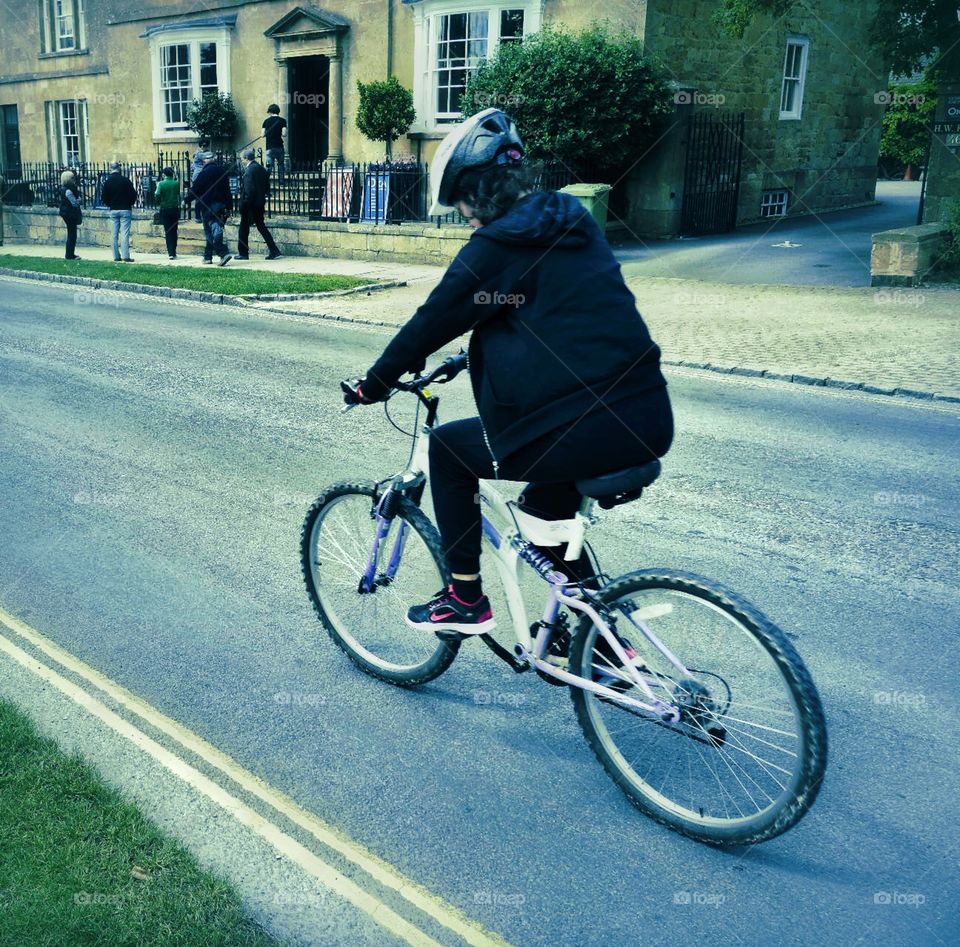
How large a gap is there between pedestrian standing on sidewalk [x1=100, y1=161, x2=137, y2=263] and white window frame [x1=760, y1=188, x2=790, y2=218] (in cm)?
1375

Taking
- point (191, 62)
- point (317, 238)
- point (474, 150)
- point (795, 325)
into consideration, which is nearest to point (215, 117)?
point (191, 62)

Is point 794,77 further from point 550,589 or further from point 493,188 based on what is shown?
point 550,589

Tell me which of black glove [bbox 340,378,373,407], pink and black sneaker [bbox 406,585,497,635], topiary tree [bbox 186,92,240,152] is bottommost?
pink and black sneaker [bbox 406,585,497,635]

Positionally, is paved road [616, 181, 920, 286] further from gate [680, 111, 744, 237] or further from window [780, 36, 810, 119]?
window [780, 36, 810, 119]

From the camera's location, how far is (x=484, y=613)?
12.4ft

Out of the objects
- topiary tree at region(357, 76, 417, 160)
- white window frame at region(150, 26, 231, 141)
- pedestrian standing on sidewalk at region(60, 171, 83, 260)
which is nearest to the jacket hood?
topiary tree at region(357, 76, 417, 160)

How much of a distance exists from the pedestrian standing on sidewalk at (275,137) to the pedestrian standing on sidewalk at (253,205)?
8.20 ft

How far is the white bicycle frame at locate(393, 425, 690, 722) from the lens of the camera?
3.23m

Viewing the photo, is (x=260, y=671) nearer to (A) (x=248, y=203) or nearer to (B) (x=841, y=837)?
(B) (x=841, y=837)

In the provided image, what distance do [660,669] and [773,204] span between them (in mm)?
22868

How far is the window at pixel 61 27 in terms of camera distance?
31.2 metres

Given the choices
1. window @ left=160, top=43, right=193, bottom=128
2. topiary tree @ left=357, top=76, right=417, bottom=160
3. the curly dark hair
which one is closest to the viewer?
the curly dark hair

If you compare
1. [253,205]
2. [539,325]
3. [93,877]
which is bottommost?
[93,877]

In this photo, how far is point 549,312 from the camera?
3.10m
